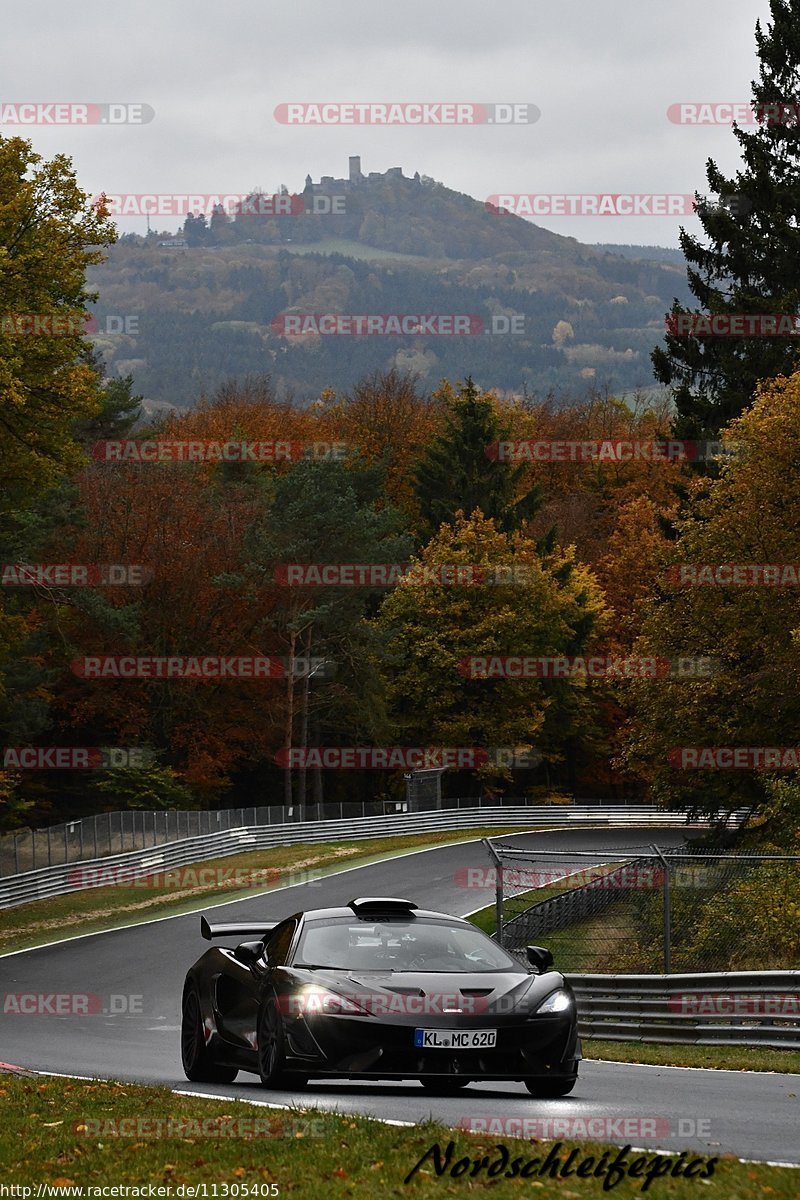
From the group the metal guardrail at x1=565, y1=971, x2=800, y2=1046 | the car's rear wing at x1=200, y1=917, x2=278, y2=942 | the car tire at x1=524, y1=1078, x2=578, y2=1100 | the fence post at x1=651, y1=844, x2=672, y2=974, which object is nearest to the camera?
the car tire at x1=524, y1=1078, x2=578, y2=1100

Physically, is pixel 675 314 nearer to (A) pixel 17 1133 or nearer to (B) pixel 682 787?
(B) pixel 682 787

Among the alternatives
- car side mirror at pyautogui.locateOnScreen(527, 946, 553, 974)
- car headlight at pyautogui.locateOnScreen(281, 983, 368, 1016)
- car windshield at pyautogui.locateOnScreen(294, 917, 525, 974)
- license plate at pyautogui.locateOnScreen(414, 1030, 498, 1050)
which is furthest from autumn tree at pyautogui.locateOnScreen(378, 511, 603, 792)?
license plate at pyautogui.locateOnScreen(414, 1030, 498, 1050)

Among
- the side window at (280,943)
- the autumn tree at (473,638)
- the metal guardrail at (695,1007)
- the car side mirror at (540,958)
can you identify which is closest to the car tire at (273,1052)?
the side window at (280,943)

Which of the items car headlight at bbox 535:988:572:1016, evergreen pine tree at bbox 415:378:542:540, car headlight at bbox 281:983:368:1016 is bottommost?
car headlight at bbox 535:988:572:1016

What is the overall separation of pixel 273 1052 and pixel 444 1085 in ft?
4.68

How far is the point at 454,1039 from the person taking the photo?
10.8 m

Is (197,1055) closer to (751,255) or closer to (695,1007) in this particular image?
(695,1007)

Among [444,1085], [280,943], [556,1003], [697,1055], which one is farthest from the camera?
[697,1055]

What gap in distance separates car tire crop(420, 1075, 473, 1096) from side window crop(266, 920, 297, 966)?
1343 mm

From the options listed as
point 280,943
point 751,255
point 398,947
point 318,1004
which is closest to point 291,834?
point 751,255

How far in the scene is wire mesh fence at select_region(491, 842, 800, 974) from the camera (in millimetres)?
18094

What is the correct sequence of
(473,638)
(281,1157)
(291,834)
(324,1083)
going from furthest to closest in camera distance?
(473,638) → (291,834) → (324,1083) → (281,1157)

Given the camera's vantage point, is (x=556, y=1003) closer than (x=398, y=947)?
Yes

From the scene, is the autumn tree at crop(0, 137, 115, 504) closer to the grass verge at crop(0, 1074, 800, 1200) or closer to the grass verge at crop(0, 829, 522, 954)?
the grass verge at crop(0, 829, 522, 954)
